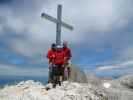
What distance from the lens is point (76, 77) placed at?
66.6ft

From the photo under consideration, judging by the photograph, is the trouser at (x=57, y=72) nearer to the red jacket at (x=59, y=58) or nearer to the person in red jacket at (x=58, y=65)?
the person in red jacket at (x=58, y=65)

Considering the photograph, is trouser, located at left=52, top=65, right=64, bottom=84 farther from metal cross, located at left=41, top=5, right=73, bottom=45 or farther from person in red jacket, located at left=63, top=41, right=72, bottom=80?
metal cross, located at left=41, top=5, right=73, bottom=45

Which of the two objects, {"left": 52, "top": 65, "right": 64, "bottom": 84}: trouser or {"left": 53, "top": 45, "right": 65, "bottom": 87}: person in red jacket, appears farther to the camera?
{"left": 52, "top": 65, "right": 64, "bottom": 84}: trouser

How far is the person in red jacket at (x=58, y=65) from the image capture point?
19342 mm

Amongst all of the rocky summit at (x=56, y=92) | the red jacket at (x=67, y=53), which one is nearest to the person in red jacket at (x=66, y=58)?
the red jacket at (x=67, y=53)

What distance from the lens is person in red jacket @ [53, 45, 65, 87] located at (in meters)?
19.3

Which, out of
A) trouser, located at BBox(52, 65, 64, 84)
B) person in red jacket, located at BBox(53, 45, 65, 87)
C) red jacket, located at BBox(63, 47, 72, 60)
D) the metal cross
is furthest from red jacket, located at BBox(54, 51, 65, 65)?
the metal cross

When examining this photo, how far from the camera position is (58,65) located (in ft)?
65.7

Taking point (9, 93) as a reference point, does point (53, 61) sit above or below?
above

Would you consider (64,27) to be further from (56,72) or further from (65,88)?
(65,88)

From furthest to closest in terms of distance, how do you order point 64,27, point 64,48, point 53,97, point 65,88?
point 64,27 < point 64,48 < point 65,88 < point 53,97

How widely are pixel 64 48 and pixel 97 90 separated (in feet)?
11.4

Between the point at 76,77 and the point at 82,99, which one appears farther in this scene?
the point at 76,77

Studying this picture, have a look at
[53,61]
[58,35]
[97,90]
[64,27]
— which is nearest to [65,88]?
[97,90]
